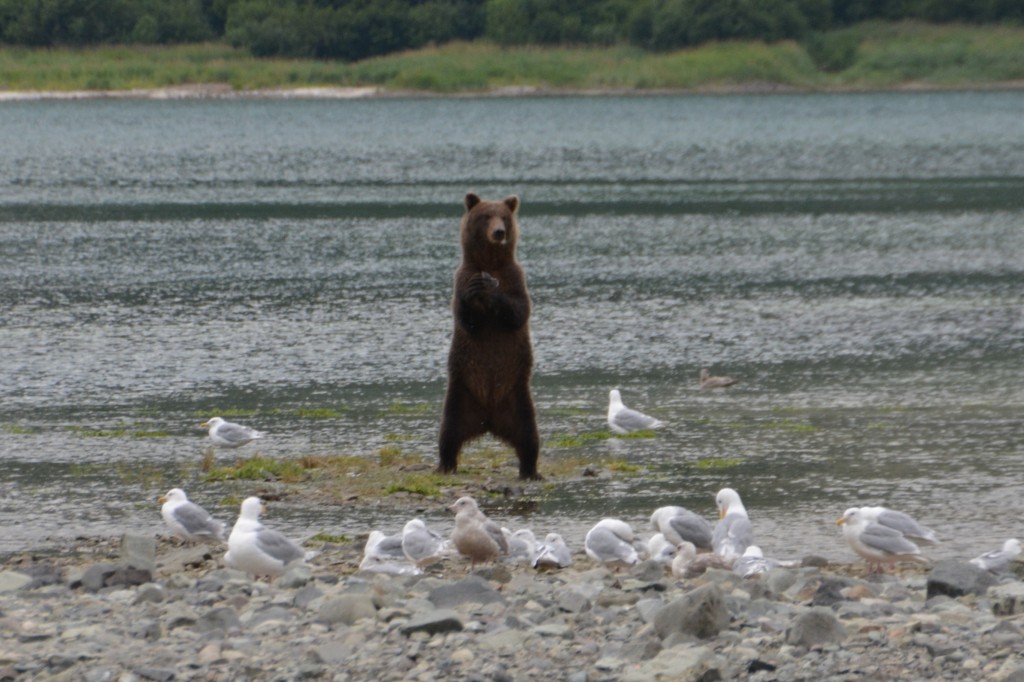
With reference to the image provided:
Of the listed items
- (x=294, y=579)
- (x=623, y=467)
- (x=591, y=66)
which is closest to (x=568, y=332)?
(x=623, y=467)

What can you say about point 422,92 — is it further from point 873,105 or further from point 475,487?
point 475,487

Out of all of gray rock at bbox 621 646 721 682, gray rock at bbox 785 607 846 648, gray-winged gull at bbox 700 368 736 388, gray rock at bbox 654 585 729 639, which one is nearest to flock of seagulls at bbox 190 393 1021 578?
gray rock at bbox 654 585 729 639

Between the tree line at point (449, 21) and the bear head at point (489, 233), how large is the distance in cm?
8669

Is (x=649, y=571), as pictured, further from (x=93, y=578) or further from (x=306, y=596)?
(x=93, y=578)

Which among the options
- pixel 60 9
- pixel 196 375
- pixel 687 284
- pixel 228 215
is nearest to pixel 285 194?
pixel 228 215

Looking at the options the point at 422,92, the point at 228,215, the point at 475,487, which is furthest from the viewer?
the point at 422,92

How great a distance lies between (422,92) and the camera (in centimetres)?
9512

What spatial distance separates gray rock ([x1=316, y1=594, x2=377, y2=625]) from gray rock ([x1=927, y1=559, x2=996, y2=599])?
9.35 feet

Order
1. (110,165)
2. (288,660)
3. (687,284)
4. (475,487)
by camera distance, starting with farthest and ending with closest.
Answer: (110,165) < (687,284) < (475,487) < (288,660)

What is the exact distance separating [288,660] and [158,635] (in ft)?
2.52

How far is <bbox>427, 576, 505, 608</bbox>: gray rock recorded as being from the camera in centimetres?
828

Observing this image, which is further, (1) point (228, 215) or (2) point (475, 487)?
(1) point (228, 215)

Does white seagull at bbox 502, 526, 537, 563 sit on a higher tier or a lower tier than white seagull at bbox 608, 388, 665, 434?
higher

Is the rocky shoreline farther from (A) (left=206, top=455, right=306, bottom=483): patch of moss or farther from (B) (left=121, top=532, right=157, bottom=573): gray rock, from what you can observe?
(A) (left=206, top=455, right=306, bottom=483): patch of moss
